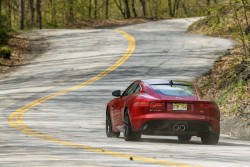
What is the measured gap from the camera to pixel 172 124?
1502cm

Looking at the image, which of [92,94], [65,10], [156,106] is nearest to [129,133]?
[156,106]

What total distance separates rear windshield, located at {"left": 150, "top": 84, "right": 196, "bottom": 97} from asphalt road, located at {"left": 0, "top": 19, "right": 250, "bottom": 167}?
100 centimetres

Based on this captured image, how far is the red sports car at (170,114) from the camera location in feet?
49.4

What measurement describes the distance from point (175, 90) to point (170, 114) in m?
0.80

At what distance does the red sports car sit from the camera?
1507 cm

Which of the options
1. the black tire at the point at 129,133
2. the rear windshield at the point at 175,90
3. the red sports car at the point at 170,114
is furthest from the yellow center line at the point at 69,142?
the rear windshield at the point at 175,90

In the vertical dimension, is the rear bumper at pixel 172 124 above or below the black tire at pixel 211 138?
above

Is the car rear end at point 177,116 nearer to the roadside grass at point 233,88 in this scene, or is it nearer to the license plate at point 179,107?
the license plate at point 179,107

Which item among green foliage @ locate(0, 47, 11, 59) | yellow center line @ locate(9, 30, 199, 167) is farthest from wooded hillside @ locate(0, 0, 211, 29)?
yellow center line @ locate(9, 30, 199, 167)

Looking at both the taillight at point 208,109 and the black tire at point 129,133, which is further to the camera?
the black tire at point 129,133

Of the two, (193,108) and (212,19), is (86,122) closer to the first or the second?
(212,19)

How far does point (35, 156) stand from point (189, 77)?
75.4 feet

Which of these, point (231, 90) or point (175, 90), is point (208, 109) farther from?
point (231, 90)

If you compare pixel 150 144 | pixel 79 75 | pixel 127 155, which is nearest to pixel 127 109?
pixel 150 144
